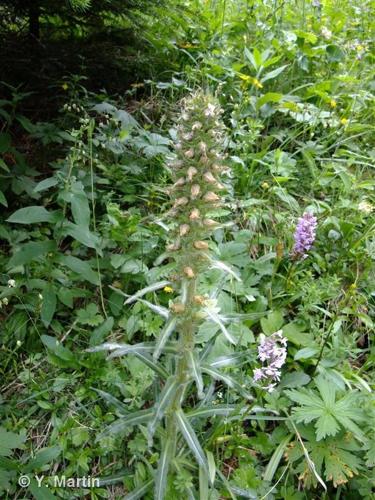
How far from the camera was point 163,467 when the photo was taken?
1861 mm

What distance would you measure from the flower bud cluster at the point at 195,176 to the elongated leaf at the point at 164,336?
0.63 feet

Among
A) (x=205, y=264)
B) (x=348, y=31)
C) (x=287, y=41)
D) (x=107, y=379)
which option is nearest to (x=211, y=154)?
(x=205, y=264)

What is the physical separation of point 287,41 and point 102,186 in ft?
7.35

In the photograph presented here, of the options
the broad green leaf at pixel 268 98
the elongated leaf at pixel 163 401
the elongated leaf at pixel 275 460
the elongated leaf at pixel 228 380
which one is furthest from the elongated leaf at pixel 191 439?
the broad green leaf at pixel 268 98

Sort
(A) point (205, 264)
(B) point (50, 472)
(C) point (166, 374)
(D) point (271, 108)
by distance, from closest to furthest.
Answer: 1. (A) point (205, 264)
2. (C) point (166, 374)
3. (B) point (50, 472)
4. (D) point (271, 108)

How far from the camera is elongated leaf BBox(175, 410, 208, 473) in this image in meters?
1.77

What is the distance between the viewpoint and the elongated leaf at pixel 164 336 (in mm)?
1658

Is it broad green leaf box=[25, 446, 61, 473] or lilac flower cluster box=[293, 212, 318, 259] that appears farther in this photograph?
lilac flower cluster box=[293, 212, 318, 259]

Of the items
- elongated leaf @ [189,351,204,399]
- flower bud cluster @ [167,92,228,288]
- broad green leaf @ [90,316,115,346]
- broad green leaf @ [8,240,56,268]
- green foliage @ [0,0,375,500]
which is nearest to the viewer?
flower bud cluster @ [167,92,228,288]

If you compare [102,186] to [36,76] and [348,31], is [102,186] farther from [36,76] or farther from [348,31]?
[348,31]

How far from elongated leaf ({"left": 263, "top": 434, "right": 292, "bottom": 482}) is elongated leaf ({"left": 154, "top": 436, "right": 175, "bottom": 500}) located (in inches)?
19.5

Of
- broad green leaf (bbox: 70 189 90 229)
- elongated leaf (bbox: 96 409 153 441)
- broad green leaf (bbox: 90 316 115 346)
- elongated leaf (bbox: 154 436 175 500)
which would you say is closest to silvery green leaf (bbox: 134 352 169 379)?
elongated leaf (bbox: 96 409 153 441)

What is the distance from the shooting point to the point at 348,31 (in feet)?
16.6

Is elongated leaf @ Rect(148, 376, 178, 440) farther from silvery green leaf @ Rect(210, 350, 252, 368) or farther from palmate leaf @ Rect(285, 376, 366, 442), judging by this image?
palmate leaf @ Rect(285, 376, 366, 442)
